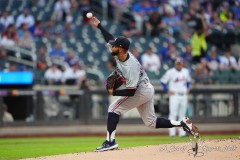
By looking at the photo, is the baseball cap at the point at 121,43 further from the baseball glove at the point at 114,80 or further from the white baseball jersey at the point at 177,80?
the white baseball jersey at the point at 177,80

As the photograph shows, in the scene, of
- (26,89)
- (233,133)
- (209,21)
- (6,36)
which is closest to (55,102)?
(26,89)

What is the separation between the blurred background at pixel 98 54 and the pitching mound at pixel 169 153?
818 centimetres

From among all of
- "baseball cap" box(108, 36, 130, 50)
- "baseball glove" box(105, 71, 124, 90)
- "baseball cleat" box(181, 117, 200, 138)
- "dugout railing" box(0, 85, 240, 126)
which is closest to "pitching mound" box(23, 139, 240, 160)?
"baseball cleat" box(181, 117, 200, 138)

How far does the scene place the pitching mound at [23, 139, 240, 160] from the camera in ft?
32.1

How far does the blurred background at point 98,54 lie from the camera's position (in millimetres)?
18938

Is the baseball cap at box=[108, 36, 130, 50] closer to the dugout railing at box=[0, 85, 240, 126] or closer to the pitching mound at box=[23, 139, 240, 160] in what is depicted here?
the pitching mound at box=[23, 139, 240, 160]

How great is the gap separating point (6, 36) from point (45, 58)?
5.01 feet

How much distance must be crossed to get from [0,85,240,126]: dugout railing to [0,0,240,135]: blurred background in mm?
28

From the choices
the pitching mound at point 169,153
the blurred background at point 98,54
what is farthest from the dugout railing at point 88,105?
the pitching mound at point 169,153

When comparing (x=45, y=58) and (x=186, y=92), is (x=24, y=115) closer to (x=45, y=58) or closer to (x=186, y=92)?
(x=45, y=58)

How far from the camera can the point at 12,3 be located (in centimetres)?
2338

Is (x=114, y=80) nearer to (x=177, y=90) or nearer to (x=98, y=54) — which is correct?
(x=177, y=90)

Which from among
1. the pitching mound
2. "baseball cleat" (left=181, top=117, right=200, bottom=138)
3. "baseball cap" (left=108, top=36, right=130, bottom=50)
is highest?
"baseball cap" (left=108, top=36, right=130, bottom=50)

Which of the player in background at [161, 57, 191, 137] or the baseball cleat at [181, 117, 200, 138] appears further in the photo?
the player in background at [161, 57, 191, 137]
